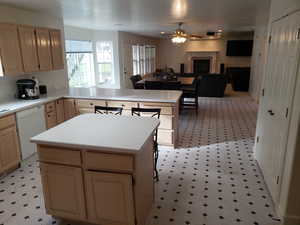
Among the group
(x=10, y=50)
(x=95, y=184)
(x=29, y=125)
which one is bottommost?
(x=95, y=184)

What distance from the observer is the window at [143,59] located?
9958mm

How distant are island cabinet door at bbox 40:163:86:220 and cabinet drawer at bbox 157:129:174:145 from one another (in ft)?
6.94

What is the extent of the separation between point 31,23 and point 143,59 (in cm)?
728

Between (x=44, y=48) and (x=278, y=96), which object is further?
(x=44, y=48)

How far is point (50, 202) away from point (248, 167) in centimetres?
268

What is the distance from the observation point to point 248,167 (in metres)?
3.32

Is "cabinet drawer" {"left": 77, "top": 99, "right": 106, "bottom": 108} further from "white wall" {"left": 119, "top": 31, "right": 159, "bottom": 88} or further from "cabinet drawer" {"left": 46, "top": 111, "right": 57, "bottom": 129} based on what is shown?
"white wall" {"left": 119, "top": 31, "right": 159, "bottom": 88}

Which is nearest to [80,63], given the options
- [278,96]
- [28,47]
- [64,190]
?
[28,47]

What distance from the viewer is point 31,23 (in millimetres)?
4059

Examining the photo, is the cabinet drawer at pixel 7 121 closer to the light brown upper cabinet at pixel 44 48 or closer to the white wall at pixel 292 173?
the light brown upper cabinet at pixel 44 48

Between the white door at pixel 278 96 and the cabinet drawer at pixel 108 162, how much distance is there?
1634 millimetres

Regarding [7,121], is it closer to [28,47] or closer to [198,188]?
[28,47]

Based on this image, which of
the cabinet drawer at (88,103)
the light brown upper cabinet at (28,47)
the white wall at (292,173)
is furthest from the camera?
the cabinet drawer at (88,103)

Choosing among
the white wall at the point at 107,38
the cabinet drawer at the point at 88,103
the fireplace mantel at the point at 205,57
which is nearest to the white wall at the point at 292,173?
the cabinet drawer at the point at 88,103
